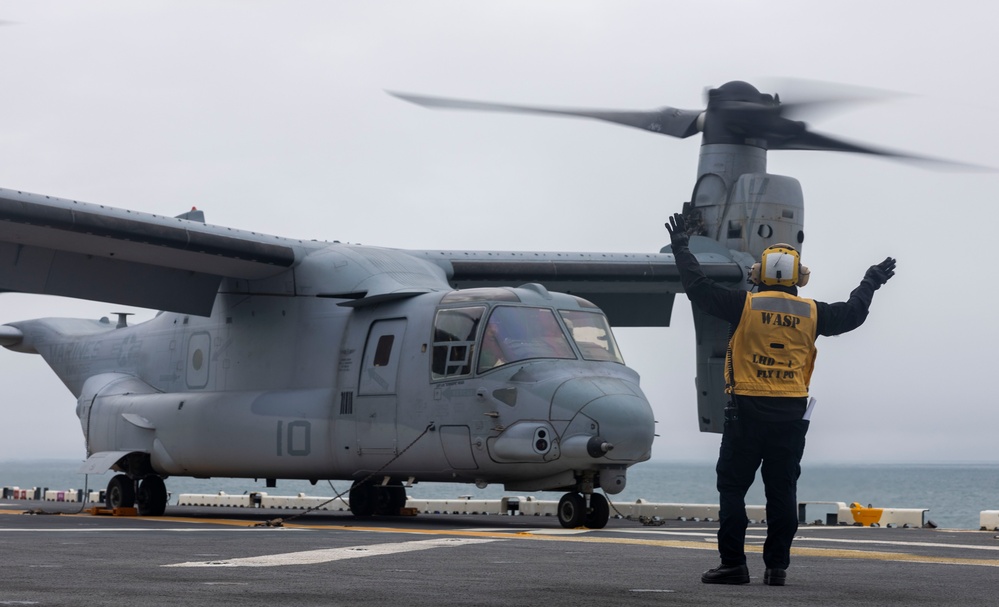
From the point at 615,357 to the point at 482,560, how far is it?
6.77 meters

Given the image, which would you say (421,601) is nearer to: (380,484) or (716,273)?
(380,484)

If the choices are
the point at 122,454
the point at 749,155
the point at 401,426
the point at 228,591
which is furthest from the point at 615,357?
the point at 228,591

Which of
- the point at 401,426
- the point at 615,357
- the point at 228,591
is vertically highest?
the point at 615,357

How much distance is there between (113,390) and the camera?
1938 cm

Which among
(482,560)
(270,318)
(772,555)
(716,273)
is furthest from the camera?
(716,273)

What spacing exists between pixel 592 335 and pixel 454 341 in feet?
5.39

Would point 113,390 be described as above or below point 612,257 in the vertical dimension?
below

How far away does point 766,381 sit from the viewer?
7.37m

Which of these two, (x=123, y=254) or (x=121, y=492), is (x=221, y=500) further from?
(x=123, y=254)

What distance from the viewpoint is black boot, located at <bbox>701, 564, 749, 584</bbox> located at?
7.01 metres

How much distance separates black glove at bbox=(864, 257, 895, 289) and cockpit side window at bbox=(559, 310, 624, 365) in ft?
22.0

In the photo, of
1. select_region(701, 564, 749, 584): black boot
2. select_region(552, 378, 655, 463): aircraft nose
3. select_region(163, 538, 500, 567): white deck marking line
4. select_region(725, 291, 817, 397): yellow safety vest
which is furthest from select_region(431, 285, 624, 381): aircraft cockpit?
select_region(701, 564, 749, 584): black boot

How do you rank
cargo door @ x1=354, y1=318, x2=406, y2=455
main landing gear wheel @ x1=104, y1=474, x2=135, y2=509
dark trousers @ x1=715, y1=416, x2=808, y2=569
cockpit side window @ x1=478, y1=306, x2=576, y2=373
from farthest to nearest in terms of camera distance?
main landing gear wheel @ x1=104, y1=474, x2=135, y2=509 < cargo door @ x1=354, y1=318, x2=406, y2=455 < cockpit side window @ x1=478, y1=306, x2=576, y2=373 < dark trousers @ x1=715, y1=416, x2=808, y2=569

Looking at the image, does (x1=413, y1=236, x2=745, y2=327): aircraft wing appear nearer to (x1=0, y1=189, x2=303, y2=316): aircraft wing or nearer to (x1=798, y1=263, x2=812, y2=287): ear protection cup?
(x1=0, y1=189, x2=303, y2=316): aircraft wing
